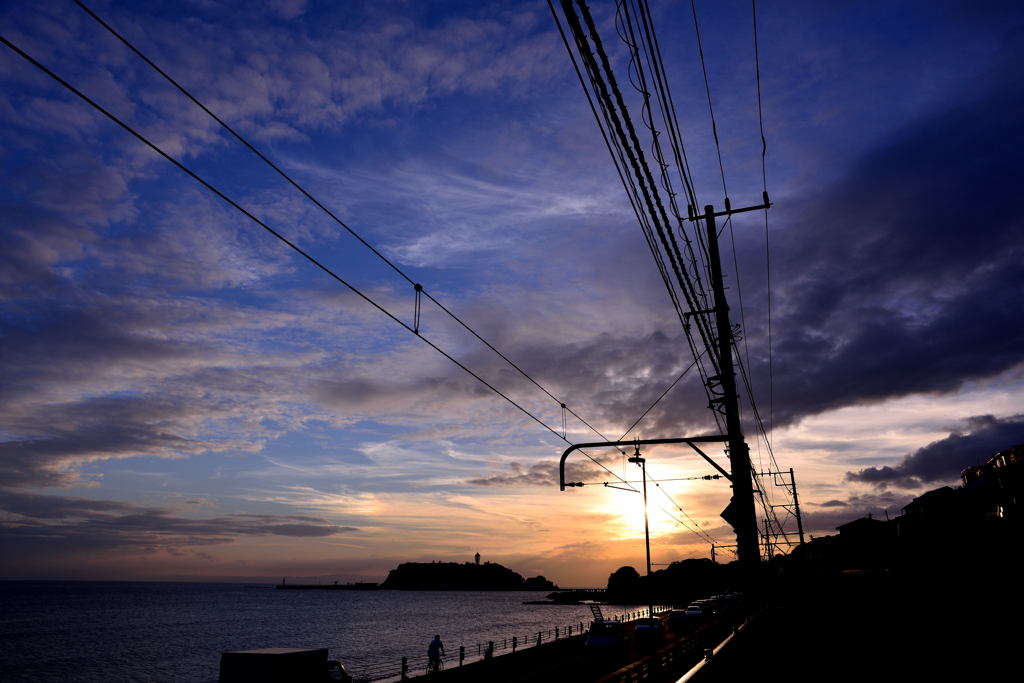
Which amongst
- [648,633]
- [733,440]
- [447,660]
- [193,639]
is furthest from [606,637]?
[193,639]

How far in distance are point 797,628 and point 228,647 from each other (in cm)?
9786

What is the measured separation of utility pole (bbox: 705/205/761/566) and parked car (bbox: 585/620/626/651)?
1737 centimetres

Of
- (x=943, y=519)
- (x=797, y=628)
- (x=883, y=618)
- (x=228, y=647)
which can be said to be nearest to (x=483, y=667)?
(x=797, y=628)

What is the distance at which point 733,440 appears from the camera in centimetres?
1639

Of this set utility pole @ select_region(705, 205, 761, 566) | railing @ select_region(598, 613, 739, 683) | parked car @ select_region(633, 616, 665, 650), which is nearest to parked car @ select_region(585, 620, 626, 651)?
parked car @ select_region(633, 616, 665, 650)

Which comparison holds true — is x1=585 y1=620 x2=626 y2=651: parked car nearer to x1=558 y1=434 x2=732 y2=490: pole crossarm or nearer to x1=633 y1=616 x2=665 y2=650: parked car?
x1=633 y1=616 x2=665 y2=650: parked car

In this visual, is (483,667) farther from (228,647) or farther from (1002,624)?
(228,647)

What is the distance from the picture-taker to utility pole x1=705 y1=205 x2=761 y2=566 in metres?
16.3

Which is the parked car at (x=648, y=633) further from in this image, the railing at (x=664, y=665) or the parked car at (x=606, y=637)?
the railing at (x=664, y=665)

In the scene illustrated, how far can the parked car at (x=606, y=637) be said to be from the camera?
31922 millimetres

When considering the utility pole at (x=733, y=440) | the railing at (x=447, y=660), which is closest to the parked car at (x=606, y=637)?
the railing at (x=447, y=660)

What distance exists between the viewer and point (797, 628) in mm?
24094

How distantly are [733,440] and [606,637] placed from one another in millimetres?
20736

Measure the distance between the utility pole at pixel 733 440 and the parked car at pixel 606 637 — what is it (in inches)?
684
